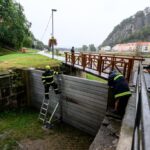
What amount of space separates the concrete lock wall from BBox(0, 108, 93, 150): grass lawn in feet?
1.42

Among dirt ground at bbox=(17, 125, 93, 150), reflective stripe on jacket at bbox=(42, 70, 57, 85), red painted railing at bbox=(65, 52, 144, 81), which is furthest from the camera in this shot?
red painted railing at bbox=(65, 52, 144, 81)

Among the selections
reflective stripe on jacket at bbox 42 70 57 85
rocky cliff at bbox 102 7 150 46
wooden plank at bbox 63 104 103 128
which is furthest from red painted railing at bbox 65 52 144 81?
rocky cliff at bbox 102 7 150 46

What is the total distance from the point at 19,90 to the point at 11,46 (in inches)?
878

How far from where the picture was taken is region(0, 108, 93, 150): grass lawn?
594cm

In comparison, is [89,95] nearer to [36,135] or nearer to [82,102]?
[82,102]

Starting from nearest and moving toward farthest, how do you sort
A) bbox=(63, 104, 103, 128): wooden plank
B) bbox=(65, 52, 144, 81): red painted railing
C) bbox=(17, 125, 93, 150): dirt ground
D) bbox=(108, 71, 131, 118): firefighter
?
1. bbox=(108, 71, 131, 118): firefighter
2. bbox=(17, 125, 93, 150): dirt ground
3. bbox=(63, 104, 103, 128): wooden plank
4. bbox=(65, 52, 144, 81): red painted railing

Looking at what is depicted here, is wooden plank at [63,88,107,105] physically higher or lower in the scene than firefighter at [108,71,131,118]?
lower

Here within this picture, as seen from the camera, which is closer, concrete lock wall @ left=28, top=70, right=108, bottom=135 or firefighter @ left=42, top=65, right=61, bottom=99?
concrete lock wall @ left=28, top=70, right=108, bottom=135

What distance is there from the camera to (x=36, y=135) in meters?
6.50

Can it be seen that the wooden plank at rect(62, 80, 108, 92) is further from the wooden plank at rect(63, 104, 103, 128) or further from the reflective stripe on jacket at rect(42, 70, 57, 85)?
the wooden plank at rect(63, 104, 103, 128)

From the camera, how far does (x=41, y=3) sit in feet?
106

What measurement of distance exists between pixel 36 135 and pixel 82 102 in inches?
90.3

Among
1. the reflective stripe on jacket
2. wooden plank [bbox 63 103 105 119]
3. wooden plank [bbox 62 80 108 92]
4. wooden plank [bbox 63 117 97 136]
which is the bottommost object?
wooden plank [bbox 63 117 97 136]

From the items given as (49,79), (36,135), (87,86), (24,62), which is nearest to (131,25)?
(24,62)
